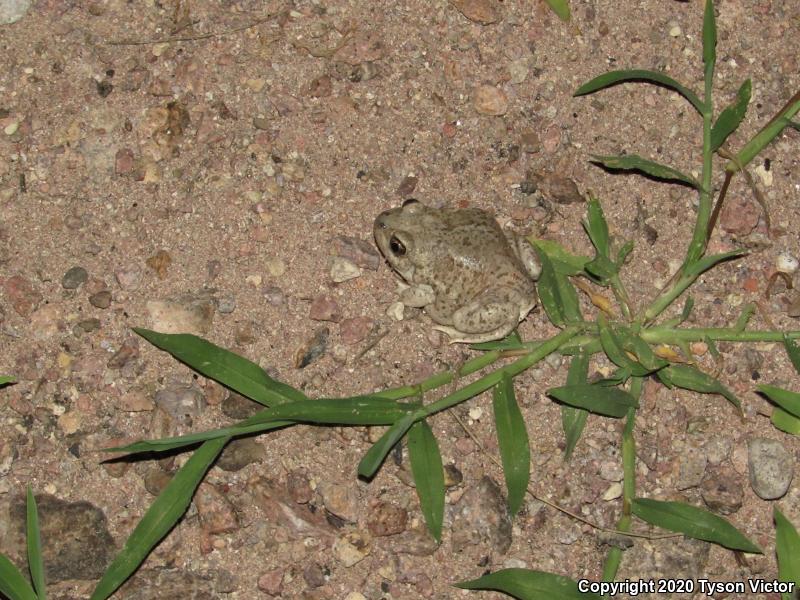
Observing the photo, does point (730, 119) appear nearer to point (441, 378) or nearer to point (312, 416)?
point (441, 378)

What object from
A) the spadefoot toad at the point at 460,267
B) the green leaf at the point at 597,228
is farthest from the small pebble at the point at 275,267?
the green leaf at the point at 597,228

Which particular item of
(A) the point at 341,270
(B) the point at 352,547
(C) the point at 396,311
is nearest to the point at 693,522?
(B) the point at 352,547

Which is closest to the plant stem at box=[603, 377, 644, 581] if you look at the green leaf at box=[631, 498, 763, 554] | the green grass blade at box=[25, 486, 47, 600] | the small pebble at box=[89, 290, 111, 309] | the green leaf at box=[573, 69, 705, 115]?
the green leaf at box=[631, 498, 763, 554]

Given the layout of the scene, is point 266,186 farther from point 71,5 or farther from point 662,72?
point 662,72

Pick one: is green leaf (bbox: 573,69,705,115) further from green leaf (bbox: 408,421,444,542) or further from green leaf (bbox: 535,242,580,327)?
green leaf (bbox: 408,421,444,542)

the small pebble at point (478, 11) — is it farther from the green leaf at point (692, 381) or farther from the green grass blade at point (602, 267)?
the green leaf at point (692, 381)

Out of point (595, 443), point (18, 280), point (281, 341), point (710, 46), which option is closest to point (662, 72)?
point (710, 46)

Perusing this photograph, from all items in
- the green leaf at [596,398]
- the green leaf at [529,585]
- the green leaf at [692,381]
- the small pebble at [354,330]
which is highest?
the green leaf at [692,381]
